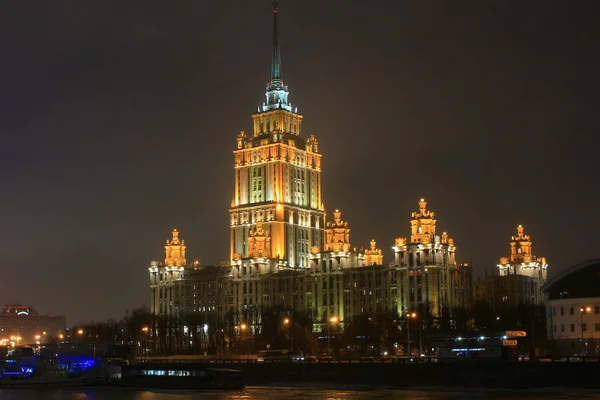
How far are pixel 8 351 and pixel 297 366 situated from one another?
50709 millimetres

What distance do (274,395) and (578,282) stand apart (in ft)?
181

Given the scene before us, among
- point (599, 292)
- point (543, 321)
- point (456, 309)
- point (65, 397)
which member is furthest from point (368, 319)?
point (65, 397)

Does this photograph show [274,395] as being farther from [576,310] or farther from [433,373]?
[576,310]

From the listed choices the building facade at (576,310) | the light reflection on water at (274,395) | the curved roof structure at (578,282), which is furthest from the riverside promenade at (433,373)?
the curved roof structure at (578,282)

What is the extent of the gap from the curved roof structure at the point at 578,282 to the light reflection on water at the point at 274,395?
41.6m

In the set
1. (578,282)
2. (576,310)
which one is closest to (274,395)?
(576,310)

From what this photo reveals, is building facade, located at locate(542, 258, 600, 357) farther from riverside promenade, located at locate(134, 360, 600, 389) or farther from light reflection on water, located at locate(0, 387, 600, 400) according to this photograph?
light reflection on water, located at locate(0, 387, 600, 400)

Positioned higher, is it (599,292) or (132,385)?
(599,292)

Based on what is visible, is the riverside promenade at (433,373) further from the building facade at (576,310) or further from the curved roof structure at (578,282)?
the curved roof structure at (578,282)

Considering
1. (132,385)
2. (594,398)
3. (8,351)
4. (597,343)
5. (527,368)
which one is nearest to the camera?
(594,398)

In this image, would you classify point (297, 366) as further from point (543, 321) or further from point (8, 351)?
point (543, 321)

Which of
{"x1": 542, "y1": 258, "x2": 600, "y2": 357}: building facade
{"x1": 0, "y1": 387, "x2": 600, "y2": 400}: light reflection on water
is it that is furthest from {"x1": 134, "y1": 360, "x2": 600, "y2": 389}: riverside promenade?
{"x1": 542, "y1": 258, "x2": 600, "y2": 357}: building facade

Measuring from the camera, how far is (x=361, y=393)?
113 metres

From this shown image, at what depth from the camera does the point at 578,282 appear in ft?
489
